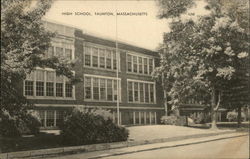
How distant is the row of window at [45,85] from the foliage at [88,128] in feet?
20.3

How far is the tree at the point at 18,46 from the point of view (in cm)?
1366

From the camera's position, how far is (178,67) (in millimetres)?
34062

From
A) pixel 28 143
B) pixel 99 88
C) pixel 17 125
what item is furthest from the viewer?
pixel 99 88

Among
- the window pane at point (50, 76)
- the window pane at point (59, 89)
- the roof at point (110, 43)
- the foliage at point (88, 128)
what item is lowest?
the foliage at point (88, 128)

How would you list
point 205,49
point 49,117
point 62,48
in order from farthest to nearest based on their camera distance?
point 205,49 < point 62,48 < point 49,117

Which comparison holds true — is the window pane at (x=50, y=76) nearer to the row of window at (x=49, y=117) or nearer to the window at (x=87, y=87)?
the row of window at (x=49, y=117)

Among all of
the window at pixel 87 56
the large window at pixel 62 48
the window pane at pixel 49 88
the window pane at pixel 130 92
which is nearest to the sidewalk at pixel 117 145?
the window pane at pixel 49 88

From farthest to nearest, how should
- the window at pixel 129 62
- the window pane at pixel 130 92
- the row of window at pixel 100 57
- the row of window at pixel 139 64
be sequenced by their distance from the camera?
the row of window at pixel 139 64, the window at pixel 129 62, the window pane at pixel 130 92, the row of window at pixel 100 57

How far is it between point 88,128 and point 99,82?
513 inches

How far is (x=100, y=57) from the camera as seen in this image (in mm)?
33188

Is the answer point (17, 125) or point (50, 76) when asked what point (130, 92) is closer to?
point (50, 76)

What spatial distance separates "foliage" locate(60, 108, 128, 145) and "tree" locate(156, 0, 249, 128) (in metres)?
13.1

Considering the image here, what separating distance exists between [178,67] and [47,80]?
1247 cm

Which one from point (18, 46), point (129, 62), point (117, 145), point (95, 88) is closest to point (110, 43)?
point (129, 62)
